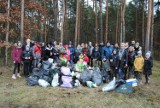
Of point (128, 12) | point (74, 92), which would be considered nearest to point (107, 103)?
point (74, 92)

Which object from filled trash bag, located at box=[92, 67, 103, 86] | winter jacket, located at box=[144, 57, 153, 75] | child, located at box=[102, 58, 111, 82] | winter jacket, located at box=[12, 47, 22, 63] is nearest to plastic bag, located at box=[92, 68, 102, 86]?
filled trash bag, located at box=[92, 67, 103, 86]

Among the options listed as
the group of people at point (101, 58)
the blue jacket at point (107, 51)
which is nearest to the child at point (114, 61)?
the group of people at point (101, 58)

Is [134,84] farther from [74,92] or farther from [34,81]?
[34,81]

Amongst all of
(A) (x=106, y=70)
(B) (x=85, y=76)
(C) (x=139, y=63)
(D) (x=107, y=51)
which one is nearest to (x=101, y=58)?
(D) (x=107, y=51)

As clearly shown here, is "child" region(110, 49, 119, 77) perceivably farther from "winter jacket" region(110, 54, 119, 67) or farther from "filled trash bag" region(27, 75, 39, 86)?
"filled trash bag" region(27, 75, 39, 86)

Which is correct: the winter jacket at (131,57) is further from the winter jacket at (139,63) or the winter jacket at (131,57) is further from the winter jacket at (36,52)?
the winter jacket at (36,52)

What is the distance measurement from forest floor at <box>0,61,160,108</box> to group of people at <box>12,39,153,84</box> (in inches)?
54.5

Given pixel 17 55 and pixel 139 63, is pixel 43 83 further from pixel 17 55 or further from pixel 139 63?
pixel 139 63

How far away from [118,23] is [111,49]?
74.8 ft

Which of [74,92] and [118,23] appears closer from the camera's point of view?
[74,92]

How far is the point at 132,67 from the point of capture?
44.2ft

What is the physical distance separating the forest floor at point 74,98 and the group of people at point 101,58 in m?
1.38

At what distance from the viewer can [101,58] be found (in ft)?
48.7

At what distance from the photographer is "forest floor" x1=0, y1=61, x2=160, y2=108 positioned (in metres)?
9.84
